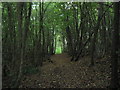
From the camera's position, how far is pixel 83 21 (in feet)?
47.4

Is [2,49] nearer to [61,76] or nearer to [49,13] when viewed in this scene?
[61,76]

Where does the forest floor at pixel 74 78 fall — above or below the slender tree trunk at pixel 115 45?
below

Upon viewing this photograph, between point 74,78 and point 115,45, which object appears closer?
point 115,45

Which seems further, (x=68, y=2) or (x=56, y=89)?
(x=68, y=2)

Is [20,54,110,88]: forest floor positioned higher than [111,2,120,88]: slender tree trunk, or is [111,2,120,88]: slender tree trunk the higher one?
[111,2,120,88]: slender tree trunk

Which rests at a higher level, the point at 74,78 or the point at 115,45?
the point at 115,45

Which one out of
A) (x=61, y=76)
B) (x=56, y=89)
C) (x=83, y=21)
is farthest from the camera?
(x=83, y=21)

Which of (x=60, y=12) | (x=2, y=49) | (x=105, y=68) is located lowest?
(x=105, y=68)

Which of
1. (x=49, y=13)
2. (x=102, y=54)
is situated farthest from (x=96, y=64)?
(x=49, y=13)

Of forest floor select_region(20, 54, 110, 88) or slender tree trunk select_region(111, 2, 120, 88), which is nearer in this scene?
slender tree trunk select_region(111, 2, 120, 88)

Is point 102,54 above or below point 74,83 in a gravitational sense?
above

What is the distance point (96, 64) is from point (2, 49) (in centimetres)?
782

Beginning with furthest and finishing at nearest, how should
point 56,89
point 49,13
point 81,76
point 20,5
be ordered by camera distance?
point 49,13, point 81,76, point 56,89, point 20,5

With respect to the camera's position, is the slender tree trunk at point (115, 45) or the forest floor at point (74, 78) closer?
the slender tree trunk at point (115, 45)
